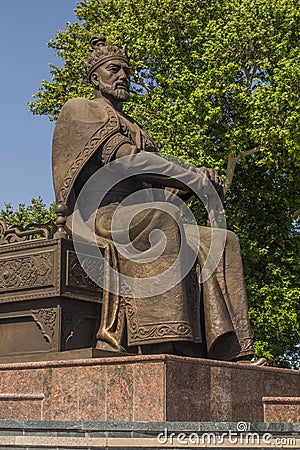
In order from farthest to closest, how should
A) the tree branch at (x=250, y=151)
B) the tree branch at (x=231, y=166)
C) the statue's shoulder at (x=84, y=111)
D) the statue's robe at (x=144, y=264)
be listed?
the tree branch at (x=231, y=166)
the tree branch at (x=250, y=151)
the statue's shoulder at (x=84, y=111)
the statue's robe at (x=144, y=264)

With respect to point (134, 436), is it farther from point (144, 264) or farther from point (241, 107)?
point (241, 107)

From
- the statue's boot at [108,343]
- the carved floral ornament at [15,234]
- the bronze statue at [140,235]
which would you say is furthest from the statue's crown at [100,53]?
the statue's boot at [108,343]

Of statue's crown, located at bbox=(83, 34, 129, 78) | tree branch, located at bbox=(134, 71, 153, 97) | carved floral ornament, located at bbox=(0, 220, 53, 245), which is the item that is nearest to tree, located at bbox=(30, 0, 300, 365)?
tree branch, located at bbox=(134, 71, 153, 97)

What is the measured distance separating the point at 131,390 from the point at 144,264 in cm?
132

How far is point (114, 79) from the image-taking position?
8.59 m

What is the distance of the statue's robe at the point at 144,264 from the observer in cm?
712

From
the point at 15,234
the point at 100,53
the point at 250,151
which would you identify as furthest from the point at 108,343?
the point at 250,151

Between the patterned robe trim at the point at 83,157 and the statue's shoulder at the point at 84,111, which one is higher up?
the statue's shoulder at the point at 84,111

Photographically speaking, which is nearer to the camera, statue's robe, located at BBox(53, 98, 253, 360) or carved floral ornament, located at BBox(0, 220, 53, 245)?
statue's robe, located at BBox(53, 98, 253, 360)

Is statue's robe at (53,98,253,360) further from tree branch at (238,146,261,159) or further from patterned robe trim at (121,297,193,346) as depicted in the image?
tree branch at (238,146,261,159)

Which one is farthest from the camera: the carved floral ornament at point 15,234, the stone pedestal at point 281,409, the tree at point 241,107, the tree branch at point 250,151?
the tree branch at point 250,151

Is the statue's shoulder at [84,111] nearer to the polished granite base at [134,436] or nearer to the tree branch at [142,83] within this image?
the polished granite base at [134,436]

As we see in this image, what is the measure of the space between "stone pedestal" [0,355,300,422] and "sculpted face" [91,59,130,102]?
122 inches

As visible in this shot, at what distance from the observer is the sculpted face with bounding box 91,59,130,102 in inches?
337
